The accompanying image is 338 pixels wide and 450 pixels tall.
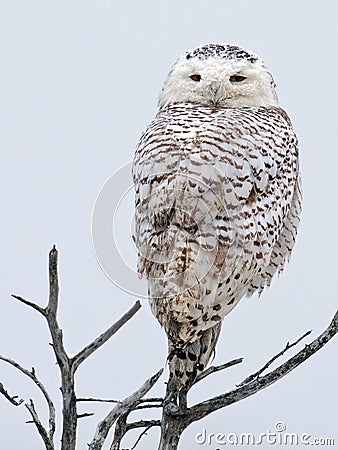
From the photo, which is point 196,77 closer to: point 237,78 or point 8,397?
point 237,78

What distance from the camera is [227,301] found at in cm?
172

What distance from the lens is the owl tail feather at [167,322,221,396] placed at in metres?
1.77

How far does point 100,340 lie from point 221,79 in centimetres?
74

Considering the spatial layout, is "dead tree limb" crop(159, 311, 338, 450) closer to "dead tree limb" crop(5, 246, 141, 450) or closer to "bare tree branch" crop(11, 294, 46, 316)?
"dead tree limb" crop(5, 246, 141, 450)

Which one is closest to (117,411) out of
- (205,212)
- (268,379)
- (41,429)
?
(41,429)

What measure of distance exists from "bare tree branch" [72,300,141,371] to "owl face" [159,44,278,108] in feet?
2.18

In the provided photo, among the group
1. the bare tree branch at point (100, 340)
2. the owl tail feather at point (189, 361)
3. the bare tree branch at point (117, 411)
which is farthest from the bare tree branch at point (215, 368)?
the bare tree branch at point (100, 340)

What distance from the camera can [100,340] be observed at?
150 centimetres

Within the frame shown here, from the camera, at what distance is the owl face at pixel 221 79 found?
6.18ft

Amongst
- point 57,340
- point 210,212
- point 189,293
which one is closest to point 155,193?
point 210,212

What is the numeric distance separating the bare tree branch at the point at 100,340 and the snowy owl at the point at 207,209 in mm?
212

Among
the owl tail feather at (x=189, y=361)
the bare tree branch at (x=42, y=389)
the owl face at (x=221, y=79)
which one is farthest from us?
the owl face at (x=221, y=79)

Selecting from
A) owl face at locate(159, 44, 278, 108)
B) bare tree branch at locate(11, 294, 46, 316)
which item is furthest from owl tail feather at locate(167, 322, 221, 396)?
owl face at locate(159, 44, 278, 108)

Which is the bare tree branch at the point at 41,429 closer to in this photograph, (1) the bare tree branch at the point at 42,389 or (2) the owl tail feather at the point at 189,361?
(1) the bare tree branch at the point at 42,389
